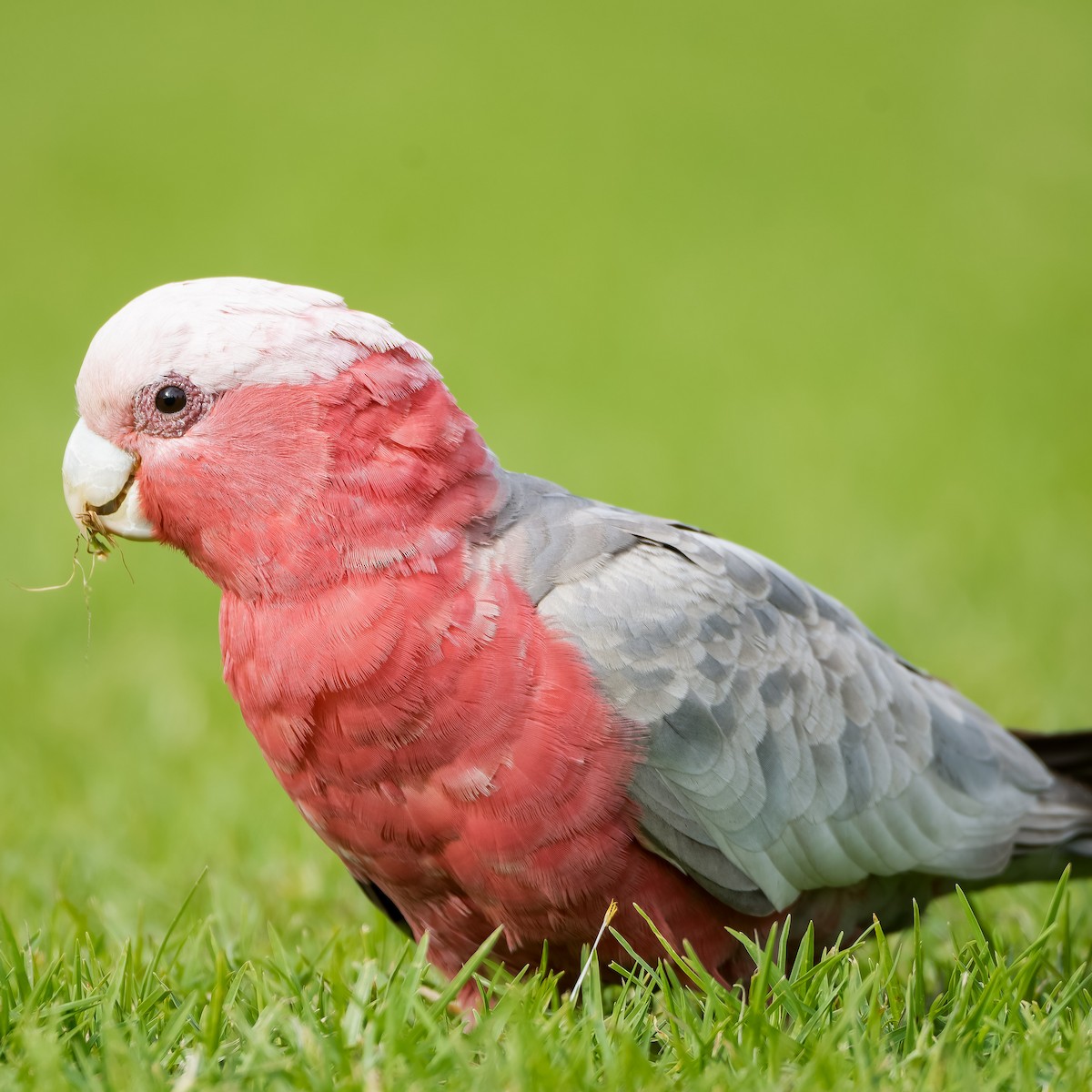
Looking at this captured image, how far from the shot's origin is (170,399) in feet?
9.52

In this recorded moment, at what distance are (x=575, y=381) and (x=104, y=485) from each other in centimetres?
723

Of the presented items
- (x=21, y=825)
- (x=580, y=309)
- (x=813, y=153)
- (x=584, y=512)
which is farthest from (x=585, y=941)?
(x=813, y=153)

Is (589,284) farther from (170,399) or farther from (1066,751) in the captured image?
(170,399)

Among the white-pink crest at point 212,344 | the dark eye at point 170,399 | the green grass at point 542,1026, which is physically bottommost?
the green grass at point 542,1026

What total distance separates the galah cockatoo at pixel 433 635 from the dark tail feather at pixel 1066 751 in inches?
40.8

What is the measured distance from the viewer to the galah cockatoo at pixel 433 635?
2857 mm

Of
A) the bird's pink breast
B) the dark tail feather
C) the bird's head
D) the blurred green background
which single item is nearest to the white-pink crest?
the bird's head

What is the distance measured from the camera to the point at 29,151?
1380cm

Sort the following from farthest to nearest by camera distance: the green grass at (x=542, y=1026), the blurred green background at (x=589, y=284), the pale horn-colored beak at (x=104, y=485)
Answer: the blurred green background at (x=589, y=284)
the pale horn-colored beak at (x=104, y=485)
the green grass at (x=542, y=1026)

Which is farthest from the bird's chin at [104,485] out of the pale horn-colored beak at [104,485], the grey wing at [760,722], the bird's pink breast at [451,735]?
the grey wing at [760,722]

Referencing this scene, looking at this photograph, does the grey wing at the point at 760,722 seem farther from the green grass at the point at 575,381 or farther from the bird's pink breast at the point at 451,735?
the green grass at the point at 575,381

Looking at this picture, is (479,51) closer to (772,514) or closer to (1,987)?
(772,514)

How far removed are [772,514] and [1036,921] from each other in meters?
3.78

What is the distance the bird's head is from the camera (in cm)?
288
